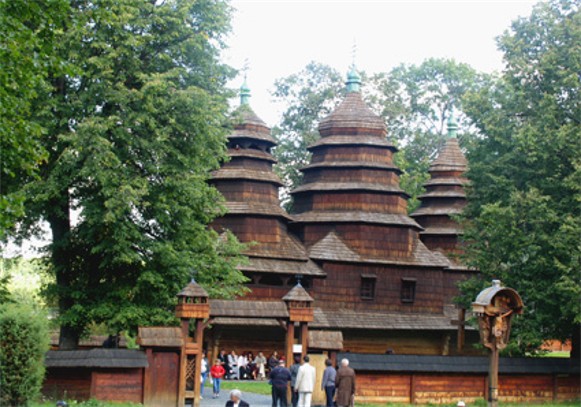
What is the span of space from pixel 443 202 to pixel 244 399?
2615cm

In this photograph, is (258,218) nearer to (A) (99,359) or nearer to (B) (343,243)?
(B) (343,243)

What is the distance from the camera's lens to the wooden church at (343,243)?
1542 inches

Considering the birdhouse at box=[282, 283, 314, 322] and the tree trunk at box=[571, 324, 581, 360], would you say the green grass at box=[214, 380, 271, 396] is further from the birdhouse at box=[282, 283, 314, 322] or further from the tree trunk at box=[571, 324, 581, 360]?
the tree trunk at box=[571, 324, 581, 360]

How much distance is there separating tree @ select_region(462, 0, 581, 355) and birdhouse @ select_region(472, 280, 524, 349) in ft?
21.7

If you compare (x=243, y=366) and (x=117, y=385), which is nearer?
(x=117, y=385)

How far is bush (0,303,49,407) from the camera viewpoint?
769 inches

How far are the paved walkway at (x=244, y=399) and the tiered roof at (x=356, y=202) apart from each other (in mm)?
13067

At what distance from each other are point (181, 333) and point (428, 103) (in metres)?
42.3

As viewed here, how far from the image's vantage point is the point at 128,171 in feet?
86.8

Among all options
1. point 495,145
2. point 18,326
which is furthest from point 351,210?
point 18,326

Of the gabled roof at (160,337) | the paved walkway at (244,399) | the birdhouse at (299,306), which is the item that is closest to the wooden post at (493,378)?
the birdhouse at (299,306)

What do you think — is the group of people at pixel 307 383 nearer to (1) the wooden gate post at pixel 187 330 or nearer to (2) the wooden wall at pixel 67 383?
(1) the wooden gate post at pixel 187 330

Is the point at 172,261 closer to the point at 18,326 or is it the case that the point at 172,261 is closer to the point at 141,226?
the point at 141,226

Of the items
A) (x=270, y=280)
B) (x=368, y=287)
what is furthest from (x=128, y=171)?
(x=368, y=287)
